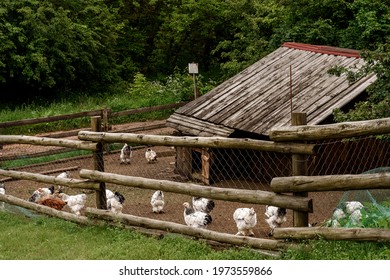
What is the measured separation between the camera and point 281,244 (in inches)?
272

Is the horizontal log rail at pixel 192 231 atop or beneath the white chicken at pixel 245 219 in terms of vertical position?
atop

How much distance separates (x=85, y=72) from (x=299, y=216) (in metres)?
23.3

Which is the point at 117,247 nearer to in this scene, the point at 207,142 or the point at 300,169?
the point at 207,142

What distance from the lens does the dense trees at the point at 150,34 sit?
73.4 feet

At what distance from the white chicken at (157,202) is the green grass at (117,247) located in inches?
121

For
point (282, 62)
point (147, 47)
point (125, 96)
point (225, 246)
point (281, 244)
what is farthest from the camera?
point (147, 47)

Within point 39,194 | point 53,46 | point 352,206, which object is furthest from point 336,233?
point 53,46

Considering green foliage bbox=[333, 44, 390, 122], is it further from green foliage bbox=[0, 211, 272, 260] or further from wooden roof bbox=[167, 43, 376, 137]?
green foliage bbox=[0, 211, 272, 260]

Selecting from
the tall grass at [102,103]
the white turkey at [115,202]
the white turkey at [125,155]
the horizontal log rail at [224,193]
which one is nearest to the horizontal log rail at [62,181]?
the horizontal log rail at [224,193]

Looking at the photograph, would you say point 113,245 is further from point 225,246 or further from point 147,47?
point 147,47

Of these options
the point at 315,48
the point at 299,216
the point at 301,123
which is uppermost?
the point at 315,48

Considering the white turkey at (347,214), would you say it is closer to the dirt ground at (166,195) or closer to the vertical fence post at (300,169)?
the vertical fence post at (300,169)

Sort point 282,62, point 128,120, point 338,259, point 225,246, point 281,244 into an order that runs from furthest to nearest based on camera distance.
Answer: point 128,120 < point 282,62 < point 225,246 < point 281,244 < point 338,259
